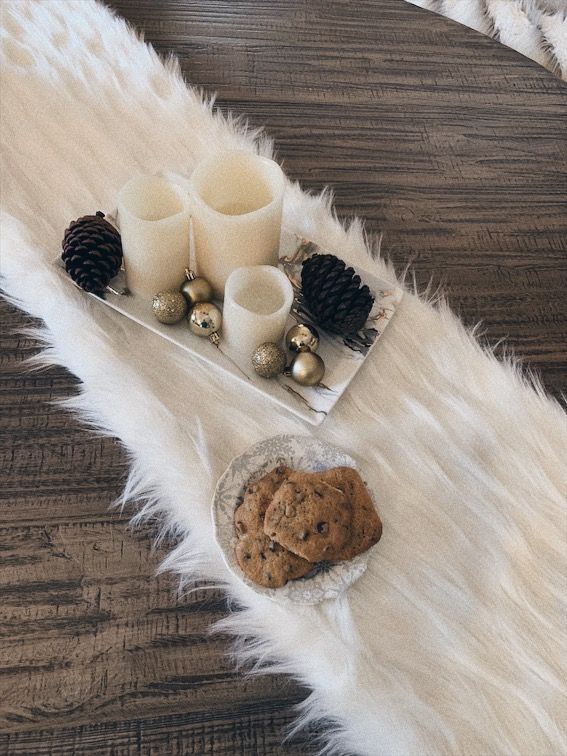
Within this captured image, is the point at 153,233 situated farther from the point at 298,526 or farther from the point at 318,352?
the point at 298,526

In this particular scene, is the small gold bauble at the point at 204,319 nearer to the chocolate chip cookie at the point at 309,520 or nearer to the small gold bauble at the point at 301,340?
the small gold bauble at the point at 301,340

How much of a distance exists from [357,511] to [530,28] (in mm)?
1058

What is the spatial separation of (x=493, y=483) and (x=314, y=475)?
16cm

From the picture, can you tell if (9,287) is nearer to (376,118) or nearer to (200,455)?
(200,455)

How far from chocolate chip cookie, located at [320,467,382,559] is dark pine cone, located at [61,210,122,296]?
290 mm

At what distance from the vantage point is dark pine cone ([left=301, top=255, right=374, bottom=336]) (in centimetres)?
63

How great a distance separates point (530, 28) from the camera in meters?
1.20

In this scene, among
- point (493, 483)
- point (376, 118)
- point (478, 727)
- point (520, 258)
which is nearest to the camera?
point (478, 727)

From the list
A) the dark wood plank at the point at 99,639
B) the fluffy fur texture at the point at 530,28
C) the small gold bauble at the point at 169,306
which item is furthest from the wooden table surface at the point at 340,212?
the fluffy fur texture at the point at 530,28

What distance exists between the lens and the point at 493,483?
0.58 meters

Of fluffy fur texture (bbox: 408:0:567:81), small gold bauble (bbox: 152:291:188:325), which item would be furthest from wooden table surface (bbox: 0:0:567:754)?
fluffy fur texture (bbox: 408:0:567:81)

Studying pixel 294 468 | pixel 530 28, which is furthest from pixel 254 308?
pixel 530 28

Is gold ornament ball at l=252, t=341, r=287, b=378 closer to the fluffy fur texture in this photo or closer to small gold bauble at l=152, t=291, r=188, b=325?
small gold bauble at l=152, t=291, r=188, b=325

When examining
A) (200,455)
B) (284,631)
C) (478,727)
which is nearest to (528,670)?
(478,727)
